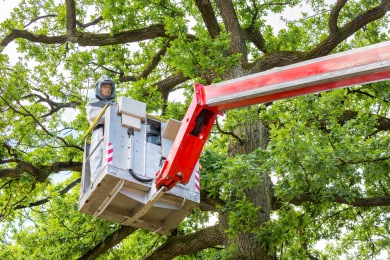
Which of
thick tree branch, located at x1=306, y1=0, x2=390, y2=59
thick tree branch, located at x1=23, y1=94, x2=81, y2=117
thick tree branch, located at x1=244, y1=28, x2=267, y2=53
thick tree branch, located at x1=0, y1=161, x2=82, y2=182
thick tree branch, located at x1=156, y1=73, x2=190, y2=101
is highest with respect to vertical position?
thick tree branch, located at x1=244, y1=28, x2=267, y2=53

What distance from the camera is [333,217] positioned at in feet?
44.0

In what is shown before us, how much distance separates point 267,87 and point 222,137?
9596 millimetres

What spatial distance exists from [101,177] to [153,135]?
4.09 ft

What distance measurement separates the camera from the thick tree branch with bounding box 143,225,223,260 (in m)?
11.7

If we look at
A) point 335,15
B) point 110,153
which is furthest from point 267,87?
point 335,15

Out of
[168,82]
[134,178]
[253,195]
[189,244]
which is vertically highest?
[168,82]

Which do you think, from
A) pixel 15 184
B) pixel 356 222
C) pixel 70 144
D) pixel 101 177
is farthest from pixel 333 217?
pixel 101 177

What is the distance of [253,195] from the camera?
36.7 feet

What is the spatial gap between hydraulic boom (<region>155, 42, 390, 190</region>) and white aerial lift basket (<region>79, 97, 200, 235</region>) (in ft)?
2.45

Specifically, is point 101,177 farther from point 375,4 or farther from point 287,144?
point 375,4

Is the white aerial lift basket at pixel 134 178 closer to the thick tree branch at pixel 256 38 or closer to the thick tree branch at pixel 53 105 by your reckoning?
Result: the thick tree branch at pixel 53 105

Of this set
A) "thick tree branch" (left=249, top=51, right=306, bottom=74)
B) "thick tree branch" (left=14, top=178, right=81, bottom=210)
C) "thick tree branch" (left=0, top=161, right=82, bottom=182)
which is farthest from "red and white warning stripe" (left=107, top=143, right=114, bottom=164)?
"thick tree branch" (left=249, top=51, right=306, bottom=74)

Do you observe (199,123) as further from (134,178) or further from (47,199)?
(47,199)

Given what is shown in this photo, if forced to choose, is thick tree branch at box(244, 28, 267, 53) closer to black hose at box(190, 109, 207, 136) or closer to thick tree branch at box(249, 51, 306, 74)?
thick tree branch at box(249, 51, 306, 74)
